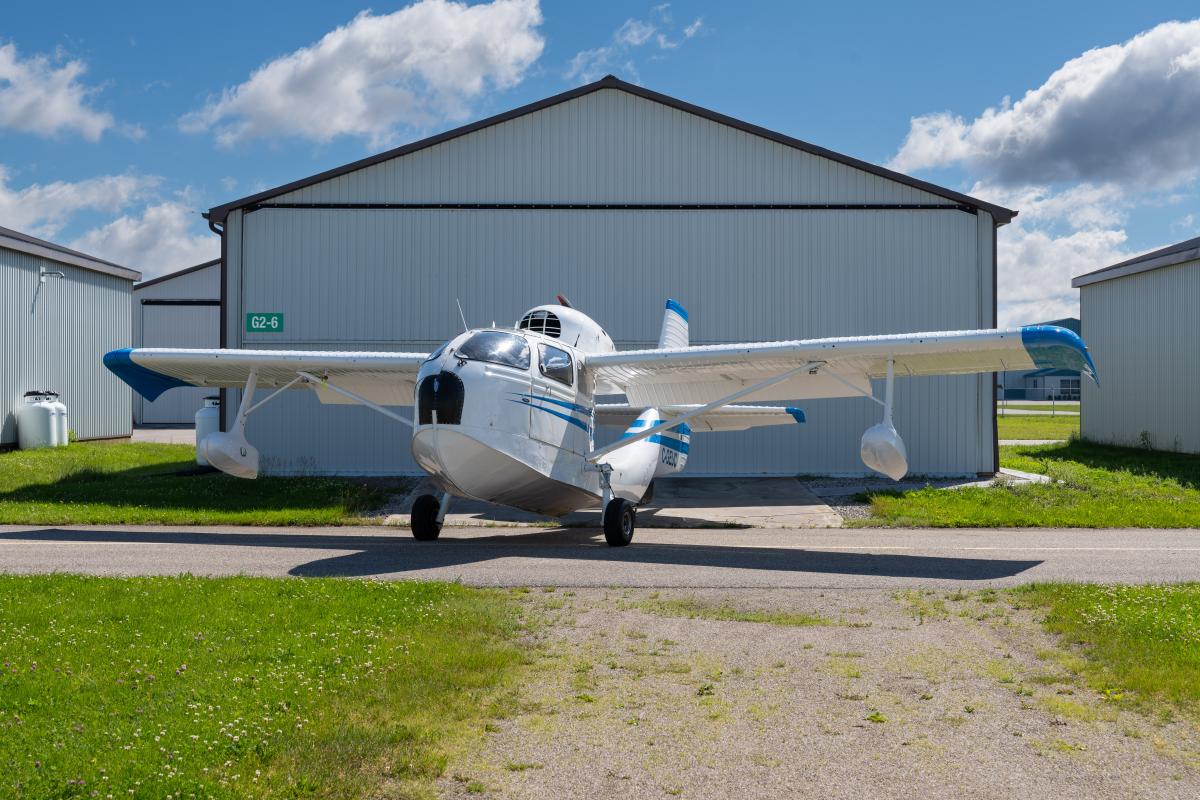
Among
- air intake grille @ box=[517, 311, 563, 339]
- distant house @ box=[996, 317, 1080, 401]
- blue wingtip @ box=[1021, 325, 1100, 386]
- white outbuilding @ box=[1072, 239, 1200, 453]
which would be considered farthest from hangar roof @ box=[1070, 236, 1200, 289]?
distant house @ box=[996, 317, 1080, 401]

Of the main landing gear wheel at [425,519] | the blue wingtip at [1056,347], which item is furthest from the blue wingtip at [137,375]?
the blue wingtip at [1056,347]

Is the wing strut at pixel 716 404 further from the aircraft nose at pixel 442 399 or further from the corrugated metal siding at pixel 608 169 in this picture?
the corrugated metal siding at pixel 608 169

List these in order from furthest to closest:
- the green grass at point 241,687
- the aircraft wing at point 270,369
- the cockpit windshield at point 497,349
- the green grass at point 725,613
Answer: the aircraft wing at point 270,369 < the cockpit windshield at point 497,349 < the green grass at point 725,613 < the green grass at point 241,687

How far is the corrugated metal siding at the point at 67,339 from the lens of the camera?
25.5m

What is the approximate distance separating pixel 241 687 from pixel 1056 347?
10.5 metres

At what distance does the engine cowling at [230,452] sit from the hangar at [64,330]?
45.6ft

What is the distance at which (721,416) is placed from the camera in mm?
17547

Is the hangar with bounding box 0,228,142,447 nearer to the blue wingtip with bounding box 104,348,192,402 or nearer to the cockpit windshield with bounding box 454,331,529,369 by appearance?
the blue wingtip with bounding box 104,348,192,402

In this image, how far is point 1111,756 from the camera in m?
5.29

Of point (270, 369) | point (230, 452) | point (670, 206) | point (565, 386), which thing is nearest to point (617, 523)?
point (565, 386)

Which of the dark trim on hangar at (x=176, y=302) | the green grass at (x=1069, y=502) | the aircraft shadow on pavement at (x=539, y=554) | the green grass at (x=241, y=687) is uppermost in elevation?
the dark trim on hangar at (x=176, y=302)

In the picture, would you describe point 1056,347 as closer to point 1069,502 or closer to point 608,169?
point 1069,502

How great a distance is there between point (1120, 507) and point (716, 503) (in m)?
7.19

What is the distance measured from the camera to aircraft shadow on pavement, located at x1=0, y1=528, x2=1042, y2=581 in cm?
1135
